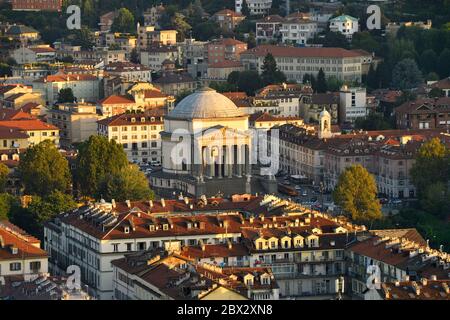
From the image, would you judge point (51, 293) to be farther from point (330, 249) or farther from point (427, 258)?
point (330, 249)

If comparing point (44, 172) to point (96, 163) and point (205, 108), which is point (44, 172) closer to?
point (96, 163)

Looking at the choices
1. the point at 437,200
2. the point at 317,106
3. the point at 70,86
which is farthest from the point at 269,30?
the point at 437,200

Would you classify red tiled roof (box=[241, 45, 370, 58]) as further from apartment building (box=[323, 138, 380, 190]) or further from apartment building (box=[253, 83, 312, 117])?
apartment building (box=[323, 138, 380, 190])

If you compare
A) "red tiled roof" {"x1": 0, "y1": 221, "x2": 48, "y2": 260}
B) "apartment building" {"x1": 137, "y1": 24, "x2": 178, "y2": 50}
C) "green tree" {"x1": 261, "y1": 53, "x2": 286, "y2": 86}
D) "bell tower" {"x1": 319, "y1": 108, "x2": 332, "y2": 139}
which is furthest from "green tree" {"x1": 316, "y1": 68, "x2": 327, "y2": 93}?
"red tiled roof" {"x1": 0, "y1": 221, "x2": 48, "y2": 260}

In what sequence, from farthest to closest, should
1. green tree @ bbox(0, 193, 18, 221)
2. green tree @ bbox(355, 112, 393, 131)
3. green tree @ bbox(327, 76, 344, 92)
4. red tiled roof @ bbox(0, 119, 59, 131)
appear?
green tree @ bbox(327, 76, 344, 92) < green tree @ bbox(355, 112, 393, 131) < red tiled roof @ bbox(0, 119, 59, 131) < green tree @ bbox(0, 193, 18, 221)

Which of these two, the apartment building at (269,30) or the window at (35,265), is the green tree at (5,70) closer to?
the apartment building at (269,30)
